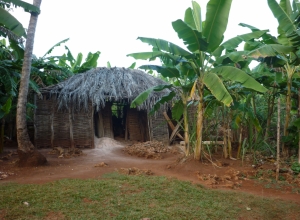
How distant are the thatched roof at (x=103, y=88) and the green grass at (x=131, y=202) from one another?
5.90 m

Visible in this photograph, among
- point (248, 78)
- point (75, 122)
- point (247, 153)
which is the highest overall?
point (248, 78)

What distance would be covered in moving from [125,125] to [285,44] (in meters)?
9.27

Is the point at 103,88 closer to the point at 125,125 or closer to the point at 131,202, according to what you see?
the point at 125,125

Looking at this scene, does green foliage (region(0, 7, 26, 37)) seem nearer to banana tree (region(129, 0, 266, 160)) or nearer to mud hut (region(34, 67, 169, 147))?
banana tree (region(129, 0, 266, 160))

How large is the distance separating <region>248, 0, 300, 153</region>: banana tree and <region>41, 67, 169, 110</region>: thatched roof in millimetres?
6100

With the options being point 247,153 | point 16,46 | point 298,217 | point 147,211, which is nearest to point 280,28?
point 247,153

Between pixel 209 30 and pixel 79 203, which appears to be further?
pixel 209 30

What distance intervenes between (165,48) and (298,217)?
434 cm

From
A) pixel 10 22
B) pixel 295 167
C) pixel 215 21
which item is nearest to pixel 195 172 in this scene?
pixel 295 167

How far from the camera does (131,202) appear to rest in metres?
4.85

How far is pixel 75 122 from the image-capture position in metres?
11.7

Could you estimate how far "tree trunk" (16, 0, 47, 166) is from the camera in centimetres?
734

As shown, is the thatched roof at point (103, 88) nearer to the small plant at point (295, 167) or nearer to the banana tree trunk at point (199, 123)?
the banana tree trunk at point (199, 123)

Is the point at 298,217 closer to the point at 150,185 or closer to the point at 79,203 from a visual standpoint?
the point at 150,185
